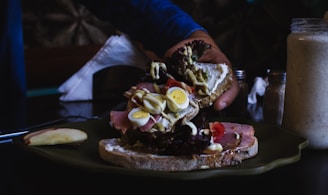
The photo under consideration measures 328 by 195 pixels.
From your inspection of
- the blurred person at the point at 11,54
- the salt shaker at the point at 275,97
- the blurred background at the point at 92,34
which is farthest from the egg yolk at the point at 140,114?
the blurred background at the point at 92,34

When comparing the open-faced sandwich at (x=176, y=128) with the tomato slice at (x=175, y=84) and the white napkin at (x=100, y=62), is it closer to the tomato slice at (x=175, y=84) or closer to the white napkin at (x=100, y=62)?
the tomato slice at (x=175, y=84)

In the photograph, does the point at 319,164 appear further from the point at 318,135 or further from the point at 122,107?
the point at 122,107

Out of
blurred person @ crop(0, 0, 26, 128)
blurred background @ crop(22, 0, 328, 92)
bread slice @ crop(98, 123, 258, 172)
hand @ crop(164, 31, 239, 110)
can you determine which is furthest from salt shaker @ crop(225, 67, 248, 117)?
blurred background @ crop(22, 0, 328, 92)

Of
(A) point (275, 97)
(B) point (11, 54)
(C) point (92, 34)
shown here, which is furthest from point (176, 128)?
(C) point (92, 34)

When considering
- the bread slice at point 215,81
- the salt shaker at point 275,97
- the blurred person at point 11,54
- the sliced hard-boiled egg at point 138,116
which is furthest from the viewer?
the blurred person at point 11,54

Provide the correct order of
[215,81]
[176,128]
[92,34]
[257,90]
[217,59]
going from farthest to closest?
[92,34]
[257,90]
[217,59]
[215,81]
[176,128]

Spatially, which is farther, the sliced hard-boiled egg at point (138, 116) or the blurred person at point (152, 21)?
the blurred person at point (152, 21)

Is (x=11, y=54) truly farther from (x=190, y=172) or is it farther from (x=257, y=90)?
(x=190, y=172)

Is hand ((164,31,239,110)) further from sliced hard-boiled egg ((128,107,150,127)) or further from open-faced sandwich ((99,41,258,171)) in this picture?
sliced hard-boiled egg ((128,107,150,127))
